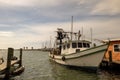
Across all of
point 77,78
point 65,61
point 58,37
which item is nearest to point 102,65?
point 65,61

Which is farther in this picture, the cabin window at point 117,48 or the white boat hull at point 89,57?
the cabin window at point 117,48

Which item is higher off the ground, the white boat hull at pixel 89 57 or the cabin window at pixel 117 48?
the cabin window at pixel 117 48

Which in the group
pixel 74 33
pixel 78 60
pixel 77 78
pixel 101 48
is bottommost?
pixel 77 78

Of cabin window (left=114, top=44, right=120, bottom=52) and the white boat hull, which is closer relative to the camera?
the white boat hull

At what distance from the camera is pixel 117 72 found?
967 inches

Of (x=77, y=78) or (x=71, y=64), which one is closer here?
(x=77, y=78)

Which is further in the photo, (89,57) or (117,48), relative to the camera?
(117,48)

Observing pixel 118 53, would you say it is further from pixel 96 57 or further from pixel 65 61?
pixel 65 61

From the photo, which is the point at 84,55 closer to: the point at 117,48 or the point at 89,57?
the point at 89,57

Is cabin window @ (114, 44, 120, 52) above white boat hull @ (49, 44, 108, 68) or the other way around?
above

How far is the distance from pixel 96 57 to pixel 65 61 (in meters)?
6.63

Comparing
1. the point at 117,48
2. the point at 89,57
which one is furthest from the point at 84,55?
the point at 117,48

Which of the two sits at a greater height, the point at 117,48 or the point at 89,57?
the point at 117,48

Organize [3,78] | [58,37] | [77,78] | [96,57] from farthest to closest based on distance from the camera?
1. [58,37]
2. [96,57]
3. [77,78]
4. [3,78]
